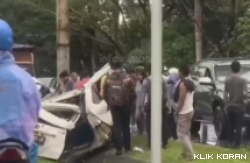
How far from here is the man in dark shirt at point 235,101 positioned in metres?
14.3

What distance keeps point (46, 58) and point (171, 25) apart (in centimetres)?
1323

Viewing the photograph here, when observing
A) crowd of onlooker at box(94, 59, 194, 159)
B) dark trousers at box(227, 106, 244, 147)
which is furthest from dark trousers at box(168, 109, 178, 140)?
dark trousers at box(227, 106, 244, 147)

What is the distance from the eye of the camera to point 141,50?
1512 inches

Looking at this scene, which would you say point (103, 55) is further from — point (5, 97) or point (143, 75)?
point (5, 97)

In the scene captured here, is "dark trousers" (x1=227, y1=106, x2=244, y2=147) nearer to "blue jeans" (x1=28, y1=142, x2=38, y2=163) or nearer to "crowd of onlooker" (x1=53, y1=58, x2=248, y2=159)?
"crowd of onlooker" (x1=53, y1=58, x2=248, y2=159)

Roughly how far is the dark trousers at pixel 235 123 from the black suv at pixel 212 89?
956mm

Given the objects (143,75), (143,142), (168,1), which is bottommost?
(143,142)

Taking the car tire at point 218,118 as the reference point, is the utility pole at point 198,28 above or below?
above

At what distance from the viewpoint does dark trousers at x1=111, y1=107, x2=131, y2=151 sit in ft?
44.0

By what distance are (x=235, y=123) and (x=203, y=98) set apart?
329 cm

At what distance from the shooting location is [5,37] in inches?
186

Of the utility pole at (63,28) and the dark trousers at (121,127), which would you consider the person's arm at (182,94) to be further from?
the utility pole at (63,28)

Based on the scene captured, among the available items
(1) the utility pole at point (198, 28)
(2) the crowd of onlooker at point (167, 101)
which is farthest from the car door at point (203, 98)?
(1) the utility pole at point (198, 28)

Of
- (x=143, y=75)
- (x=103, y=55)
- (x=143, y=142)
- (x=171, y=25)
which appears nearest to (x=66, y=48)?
(x=143, y=75)
